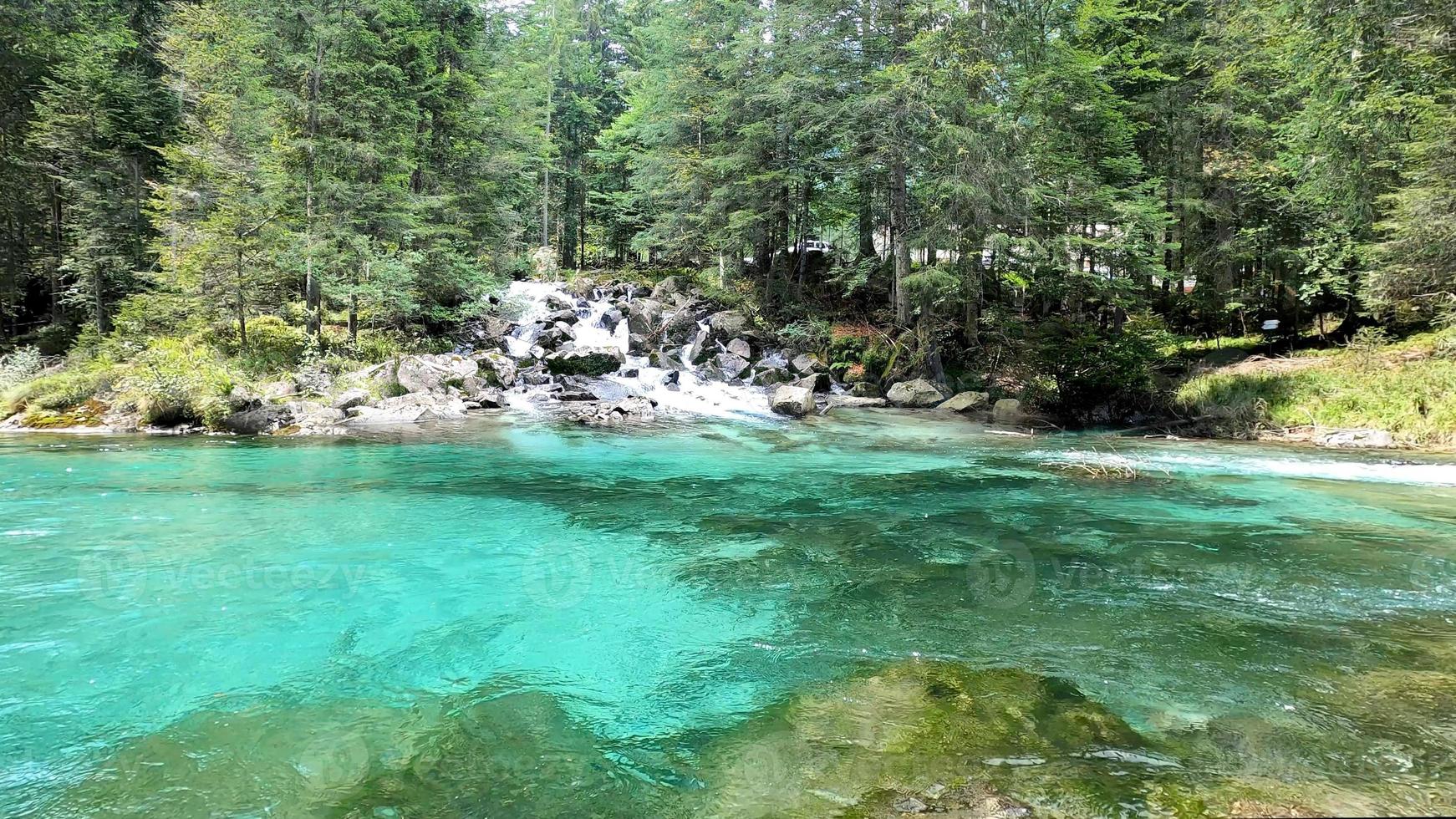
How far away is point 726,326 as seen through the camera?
79.9 ft

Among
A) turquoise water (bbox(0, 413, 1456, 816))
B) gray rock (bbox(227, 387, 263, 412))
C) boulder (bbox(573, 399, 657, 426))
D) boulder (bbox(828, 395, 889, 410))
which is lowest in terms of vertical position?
turquoise water (bbox(0, 413, 1456, 816))

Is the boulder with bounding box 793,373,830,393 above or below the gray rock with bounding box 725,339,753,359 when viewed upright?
below

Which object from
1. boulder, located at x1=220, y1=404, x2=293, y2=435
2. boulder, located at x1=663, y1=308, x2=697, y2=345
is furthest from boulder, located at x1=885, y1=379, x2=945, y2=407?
boulder, located at x1=220, y1=404, x2=293, y2=435

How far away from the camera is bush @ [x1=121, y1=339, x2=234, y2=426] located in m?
13.8

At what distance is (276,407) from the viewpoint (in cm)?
1439

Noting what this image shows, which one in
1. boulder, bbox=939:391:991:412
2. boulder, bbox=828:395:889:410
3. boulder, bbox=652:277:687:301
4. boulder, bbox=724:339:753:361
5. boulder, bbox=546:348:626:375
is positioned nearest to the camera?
boulder, bbox=939:391:991:412

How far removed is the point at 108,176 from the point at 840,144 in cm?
2415

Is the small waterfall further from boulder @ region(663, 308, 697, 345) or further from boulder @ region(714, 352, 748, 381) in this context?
boulder @ region(714, 352, 748, 381)

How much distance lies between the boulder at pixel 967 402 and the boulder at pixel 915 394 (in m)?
0.59

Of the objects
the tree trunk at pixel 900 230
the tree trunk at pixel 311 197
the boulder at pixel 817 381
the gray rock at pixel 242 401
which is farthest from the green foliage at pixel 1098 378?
the tree trunk at pixel 311 197

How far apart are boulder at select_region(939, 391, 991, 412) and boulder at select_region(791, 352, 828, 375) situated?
473 centimetres

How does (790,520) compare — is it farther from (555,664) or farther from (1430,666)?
(1430,666)

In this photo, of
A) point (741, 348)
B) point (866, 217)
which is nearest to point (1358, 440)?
point (741, 348)

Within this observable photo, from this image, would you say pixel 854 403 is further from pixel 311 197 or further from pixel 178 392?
pixel 311 197
